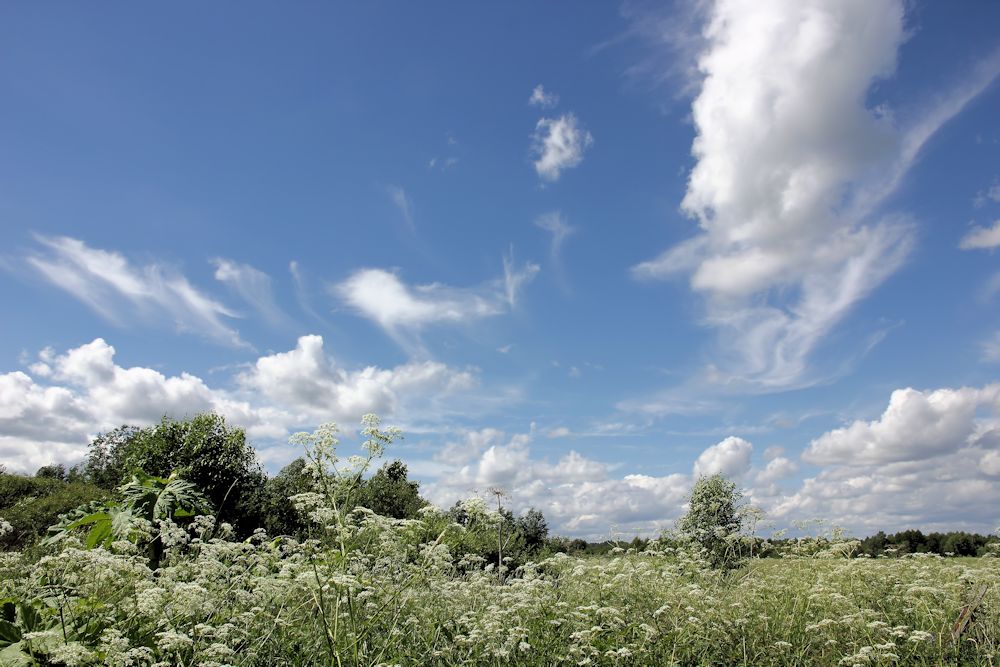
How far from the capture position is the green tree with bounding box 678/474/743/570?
13.0 meters

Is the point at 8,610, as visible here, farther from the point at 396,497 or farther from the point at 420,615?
the point at 396,497

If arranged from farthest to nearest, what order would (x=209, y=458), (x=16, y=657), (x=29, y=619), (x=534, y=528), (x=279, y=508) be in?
(x=279, y=508) < (x=209, y=458) < (x=534, y=528) < (x=29, y=619) < (x=16, y=657)

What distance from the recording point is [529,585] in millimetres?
6793

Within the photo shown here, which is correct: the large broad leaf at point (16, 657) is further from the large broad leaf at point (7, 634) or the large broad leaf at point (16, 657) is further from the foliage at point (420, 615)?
the large broad leaf at point (7, 634)

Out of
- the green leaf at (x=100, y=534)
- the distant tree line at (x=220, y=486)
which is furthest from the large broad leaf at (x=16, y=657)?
the distant tree line at (x=220, y=486)

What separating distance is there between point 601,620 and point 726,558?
25.2ft

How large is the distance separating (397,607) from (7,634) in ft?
10.3

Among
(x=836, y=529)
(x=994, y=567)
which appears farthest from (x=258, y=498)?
(x=994, y=567)

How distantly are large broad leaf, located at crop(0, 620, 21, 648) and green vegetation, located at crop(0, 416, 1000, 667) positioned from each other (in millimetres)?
13

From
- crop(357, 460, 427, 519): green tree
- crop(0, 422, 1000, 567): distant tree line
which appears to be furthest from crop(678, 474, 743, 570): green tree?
crop(357, 460, 427, 519): green tree

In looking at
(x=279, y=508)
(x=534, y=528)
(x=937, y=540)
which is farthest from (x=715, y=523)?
(x=279, y=508)

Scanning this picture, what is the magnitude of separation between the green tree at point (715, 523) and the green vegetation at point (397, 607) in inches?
163

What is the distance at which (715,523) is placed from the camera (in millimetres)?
15586

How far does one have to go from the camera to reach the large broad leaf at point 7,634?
4754 mm
